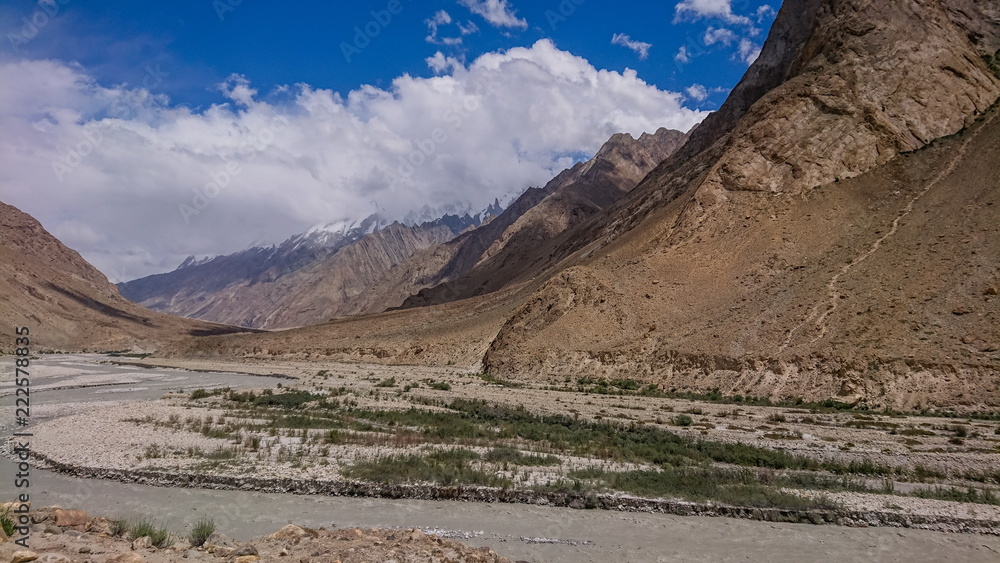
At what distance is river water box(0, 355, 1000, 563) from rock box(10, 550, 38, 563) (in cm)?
481

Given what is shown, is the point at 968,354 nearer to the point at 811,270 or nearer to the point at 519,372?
the point at 811,270

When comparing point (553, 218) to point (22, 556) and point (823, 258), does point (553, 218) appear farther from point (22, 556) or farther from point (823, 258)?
point (22, 556)

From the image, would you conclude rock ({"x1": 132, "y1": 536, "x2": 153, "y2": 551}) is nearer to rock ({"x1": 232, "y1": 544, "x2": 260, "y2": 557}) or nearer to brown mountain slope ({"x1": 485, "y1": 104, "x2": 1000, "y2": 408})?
rock ({"x1": 232, "y1": 544, "x2": 260, "y2": 557})

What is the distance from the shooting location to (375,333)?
83.2m

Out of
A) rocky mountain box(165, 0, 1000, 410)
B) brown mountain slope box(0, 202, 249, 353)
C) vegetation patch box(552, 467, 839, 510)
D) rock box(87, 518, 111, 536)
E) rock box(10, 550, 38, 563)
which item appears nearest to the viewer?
rock box(10, 550, 38, 563)

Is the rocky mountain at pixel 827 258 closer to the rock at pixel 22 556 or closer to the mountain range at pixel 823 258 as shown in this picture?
the mountain range at pixel 823 258

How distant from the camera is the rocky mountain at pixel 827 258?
32094 mm

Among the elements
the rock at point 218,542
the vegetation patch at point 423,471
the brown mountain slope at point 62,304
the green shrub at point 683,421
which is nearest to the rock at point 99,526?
the rock at point 218,542

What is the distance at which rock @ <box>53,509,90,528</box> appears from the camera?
830cm

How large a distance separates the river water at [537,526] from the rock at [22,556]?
4808mm

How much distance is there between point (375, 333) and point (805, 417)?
6447 centimetres

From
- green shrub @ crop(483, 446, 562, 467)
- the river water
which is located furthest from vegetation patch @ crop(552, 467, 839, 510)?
green shrub @ crop(483, 446, 562, 467)

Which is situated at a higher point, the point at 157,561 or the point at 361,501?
the point at 157,561

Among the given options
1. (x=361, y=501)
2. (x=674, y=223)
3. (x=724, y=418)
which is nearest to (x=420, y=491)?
(x=361, y=501)
